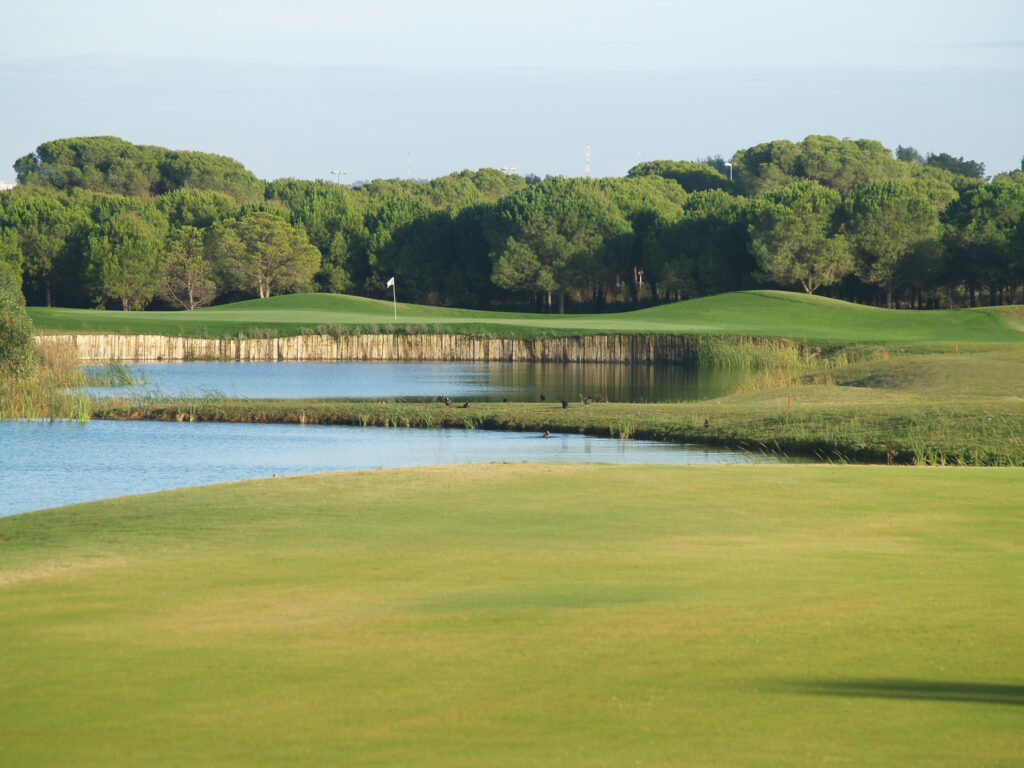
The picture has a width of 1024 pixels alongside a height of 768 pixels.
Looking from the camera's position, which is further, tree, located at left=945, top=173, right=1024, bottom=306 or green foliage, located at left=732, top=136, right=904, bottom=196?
green foliage, located at left=732, top=136, right=904, bottom=196

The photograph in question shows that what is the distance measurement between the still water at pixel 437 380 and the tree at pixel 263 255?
128 feet

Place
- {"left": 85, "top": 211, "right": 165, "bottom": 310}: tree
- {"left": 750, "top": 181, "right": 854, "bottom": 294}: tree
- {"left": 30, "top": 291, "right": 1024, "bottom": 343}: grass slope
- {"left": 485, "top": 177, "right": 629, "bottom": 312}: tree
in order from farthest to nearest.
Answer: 1. {"left": 485, "top": 177, "right": 629, "bottom": 312}: tree
2. {"left": 85, "top": 211, "right": 165, "bottom": 310}: tree
3. {"left": 750, "top": 181, "right": 854, "bottom": 294}: tree
4. {"left": 30, "top": 291, "right": 1024, "bottom": 343}: grass slope

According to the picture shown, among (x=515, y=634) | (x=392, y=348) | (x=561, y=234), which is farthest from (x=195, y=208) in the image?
(x=515, y=634)

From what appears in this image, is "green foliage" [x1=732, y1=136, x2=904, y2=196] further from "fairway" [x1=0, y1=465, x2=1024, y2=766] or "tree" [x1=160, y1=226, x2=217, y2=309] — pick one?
"fairway" [x1=0, y1=465, x2=1024, y2=766]

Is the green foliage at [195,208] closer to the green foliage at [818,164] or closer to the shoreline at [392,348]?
the shoreline at [392,348]

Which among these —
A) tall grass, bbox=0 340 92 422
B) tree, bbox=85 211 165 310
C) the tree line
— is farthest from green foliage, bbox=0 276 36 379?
tree, bbox=85 211 165 310

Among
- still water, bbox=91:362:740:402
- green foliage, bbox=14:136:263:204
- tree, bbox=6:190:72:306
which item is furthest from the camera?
green foliage, bbox=14:136:263:204

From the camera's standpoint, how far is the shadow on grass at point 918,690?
6.37 m

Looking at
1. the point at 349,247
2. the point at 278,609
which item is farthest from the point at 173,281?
the point at 278,609

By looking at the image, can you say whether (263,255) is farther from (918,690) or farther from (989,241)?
(918,690)

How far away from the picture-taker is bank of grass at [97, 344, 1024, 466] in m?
23.8

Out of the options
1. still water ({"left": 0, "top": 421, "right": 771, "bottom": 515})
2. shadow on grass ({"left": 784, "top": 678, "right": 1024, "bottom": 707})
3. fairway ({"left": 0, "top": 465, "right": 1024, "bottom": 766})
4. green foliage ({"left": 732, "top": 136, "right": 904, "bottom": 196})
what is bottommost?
still water ({"left": 0, "top": 421, "right": 771, "bottom": 515})

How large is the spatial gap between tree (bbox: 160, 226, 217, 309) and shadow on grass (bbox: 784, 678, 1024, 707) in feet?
304

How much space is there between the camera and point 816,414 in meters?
28.2
